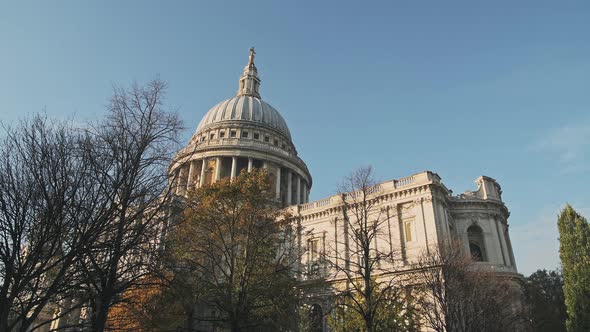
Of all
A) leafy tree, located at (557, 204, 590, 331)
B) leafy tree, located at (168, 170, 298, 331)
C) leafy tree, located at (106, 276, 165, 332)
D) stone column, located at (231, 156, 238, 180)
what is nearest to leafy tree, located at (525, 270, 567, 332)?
leafy tree, located at (557, 204, 590, 331)

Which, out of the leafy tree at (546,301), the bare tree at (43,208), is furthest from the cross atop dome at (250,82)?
the bare tree at (43,208)

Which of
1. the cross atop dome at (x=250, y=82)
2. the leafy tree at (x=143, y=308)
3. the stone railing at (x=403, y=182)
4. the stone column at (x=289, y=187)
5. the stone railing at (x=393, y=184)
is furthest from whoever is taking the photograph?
the cross atop dome at (x=250, y=82)

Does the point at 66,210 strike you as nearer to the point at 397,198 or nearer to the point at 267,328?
the point at 267,328

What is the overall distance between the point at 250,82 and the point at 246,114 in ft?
40.1

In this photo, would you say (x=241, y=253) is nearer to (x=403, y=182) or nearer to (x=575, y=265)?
(x=403, y=182)

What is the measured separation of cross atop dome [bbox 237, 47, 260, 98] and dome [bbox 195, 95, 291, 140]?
3330 millimetres

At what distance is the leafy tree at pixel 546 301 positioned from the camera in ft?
124

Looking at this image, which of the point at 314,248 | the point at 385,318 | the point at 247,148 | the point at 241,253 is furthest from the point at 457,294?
the point at 247,148

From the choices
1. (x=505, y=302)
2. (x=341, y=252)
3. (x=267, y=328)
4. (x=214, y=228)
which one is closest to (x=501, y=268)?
(x=505, y=302)

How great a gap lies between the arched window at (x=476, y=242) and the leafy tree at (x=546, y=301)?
535 centimetres

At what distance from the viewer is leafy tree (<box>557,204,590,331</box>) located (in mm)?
26016

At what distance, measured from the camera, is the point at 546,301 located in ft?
149

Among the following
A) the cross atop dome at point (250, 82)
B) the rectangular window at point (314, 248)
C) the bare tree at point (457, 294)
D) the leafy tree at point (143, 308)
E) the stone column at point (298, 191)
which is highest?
the cross atop dome at point (250, 82)

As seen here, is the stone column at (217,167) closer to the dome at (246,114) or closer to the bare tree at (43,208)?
the dome at (246,114)
